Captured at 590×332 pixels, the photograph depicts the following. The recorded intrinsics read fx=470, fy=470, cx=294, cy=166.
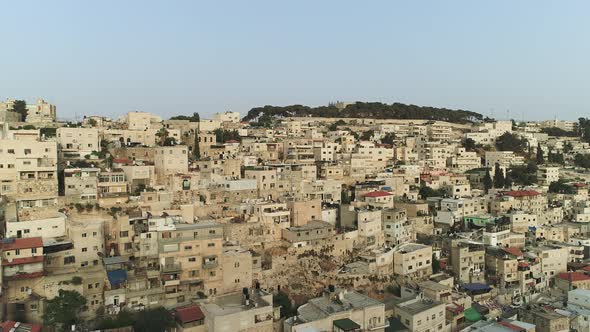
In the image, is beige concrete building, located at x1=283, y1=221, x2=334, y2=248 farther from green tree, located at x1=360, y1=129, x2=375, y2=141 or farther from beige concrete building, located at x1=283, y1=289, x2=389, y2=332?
green tree, located at x1=360, y1=129, x2=375, y2=141

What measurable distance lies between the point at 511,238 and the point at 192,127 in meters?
27.8

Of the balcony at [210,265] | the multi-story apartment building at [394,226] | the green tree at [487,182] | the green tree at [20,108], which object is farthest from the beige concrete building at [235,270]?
the green tree at [487,182]

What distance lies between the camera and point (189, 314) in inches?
711

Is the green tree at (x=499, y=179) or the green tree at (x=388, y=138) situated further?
the green tree at (x=388, y=138)

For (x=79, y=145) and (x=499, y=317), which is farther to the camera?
(x=79, y=145)

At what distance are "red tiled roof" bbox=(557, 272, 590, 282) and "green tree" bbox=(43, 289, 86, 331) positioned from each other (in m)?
25.1

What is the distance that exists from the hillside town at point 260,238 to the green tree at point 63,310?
0.06 m

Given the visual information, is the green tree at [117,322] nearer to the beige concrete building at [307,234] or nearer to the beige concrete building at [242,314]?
the beige concrete building at [242,314]

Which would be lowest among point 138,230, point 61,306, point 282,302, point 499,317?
point 499,317

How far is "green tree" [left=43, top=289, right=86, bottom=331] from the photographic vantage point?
16609 mm

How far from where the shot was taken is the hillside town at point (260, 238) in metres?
18.4

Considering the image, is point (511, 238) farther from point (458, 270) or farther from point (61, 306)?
point (61, 306)

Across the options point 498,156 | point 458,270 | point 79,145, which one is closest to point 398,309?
point 458,270

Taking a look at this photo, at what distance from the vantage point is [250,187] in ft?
96.3
